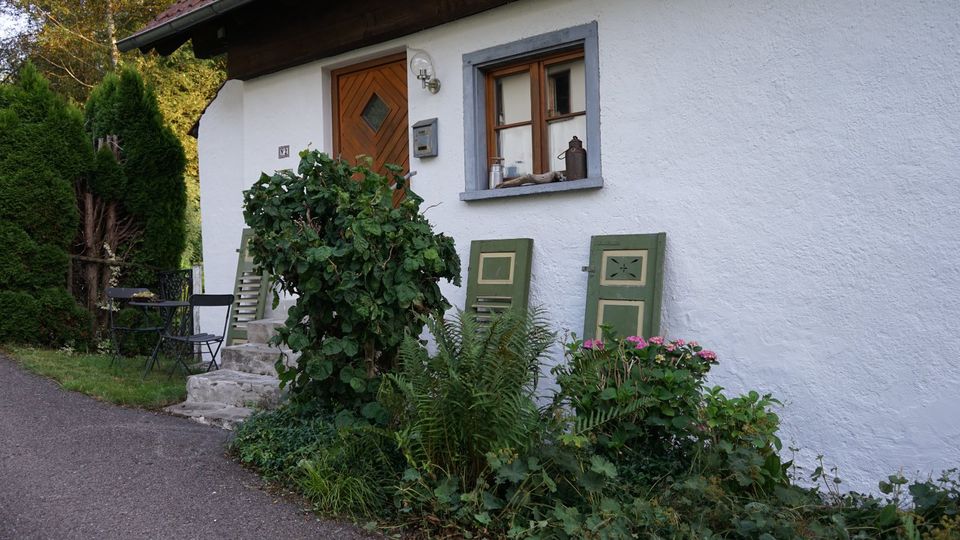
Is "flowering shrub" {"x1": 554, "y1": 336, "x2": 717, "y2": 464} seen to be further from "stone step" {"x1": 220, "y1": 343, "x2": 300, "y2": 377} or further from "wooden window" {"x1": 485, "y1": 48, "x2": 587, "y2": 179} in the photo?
"stone step" {"x1": 220, "y1": 343, "x2": 300, "y2": 377}

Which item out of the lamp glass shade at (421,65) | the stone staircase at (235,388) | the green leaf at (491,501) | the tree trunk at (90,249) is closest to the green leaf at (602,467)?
the green leaf at (491,501)

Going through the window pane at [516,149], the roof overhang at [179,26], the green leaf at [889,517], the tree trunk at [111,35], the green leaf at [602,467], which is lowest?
the green leaf at [889,517]

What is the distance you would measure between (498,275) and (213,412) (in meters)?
2.34

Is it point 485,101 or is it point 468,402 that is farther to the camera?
point 485,101

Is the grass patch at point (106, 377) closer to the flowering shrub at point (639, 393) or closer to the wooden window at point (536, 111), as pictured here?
the wooden window at point (536, 111)

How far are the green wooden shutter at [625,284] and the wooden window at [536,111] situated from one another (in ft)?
2.85

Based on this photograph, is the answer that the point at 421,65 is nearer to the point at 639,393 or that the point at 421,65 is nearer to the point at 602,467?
the point at 639,393

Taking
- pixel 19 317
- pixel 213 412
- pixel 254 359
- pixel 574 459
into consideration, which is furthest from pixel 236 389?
pixel 19 317

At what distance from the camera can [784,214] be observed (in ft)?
13.9

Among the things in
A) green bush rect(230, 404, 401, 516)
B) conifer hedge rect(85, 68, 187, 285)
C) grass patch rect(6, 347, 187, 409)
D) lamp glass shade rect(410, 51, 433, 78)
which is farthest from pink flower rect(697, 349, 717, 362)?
conifer hedge rect(85, 68, 187, 285)

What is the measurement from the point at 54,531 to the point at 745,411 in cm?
335

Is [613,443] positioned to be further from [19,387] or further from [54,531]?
[19,387]

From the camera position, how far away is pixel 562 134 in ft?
17.7

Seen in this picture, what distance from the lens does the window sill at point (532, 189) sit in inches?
196
